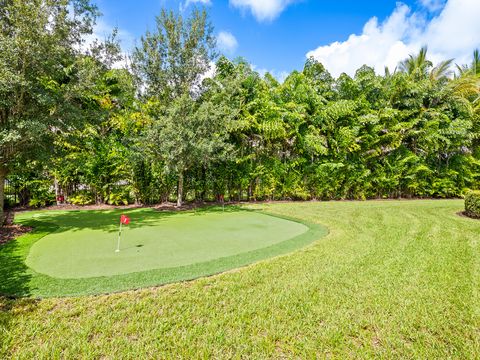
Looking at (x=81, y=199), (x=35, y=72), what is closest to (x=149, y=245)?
(x=35, y=72)

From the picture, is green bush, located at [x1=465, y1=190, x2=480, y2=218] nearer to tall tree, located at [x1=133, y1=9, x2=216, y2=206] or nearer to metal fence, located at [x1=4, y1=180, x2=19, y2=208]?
tall tree, located at [x1=133, y1=9, x2=216, y2=206]

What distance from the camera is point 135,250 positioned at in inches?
173

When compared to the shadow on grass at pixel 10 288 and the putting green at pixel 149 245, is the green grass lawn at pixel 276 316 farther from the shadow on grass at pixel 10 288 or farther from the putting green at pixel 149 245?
the putting green at pixel 149 245

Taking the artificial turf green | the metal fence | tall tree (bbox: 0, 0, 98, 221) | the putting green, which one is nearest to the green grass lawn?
the artificial turf green

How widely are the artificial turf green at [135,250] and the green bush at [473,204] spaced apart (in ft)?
19.1

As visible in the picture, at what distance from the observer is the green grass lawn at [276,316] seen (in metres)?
2.15

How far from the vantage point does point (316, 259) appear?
4281 millimetres

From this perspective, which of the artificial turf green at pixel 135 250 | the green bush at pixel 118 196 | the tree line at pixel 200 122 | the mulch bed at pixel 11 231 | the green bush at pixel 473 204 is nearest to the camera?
the artificial turf green at pixel 135 250

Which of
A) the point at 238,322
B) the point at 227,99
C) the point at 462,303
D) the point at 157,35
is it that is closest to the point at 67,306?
the point at 238,322

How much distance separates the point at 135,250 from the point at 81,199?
7776 mm

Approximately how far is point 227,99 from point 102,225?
24.1ft

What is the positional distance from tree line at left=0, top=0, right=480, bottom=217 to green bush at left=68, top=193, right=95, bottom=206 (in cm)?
6

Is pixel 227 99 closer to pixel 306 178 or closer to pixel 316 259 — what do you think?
pixel 306 178

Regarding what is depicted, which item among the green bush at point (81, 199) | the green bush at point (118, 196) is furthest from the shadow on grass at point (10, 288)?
the green bush at point (81, 199)
